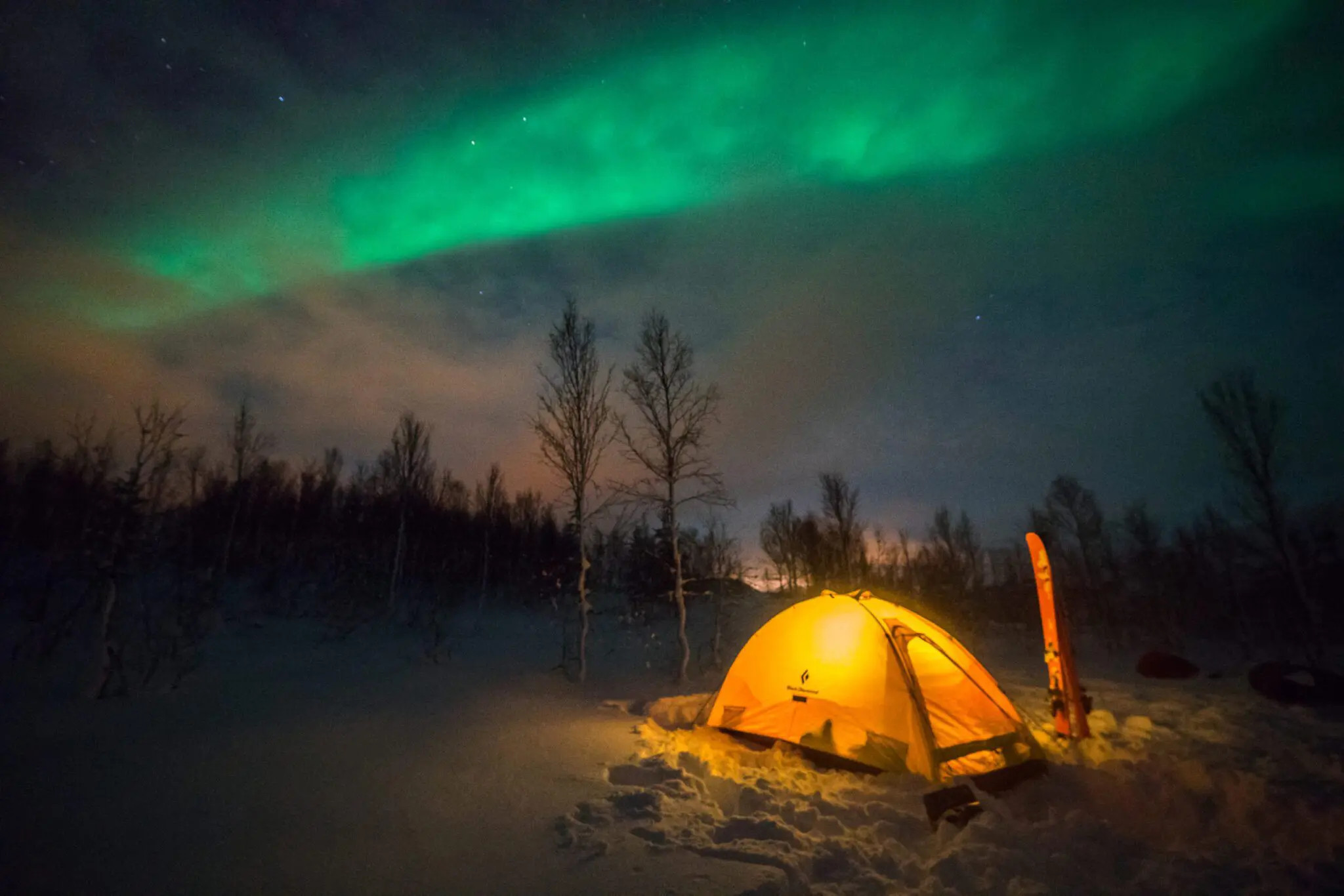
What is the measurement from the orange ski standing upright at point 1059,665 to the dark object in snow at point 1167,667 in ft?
39.7

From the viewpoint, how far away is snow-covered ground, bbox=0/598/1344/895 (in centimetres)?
416

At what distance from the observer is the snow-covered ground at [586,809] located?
416cm

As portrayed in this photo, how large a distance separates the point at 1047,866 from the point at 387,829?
559 centimetres

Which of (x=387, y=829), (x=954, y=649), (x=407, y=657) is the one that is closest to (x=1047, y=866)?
(x=954, y=649)

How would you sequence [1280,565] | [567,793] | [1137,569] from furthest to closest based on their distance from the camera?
[1137,569]
[1280,565]
[567,793]

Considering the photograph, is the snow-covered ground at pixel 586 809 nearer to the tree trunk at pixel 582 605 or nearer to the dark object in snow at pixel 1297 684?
the dark object in snow at pixel 1297 684

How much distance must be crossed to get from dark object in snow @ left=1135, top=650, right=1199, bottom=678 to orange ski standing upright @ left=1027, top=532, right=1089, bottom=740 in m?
12.1

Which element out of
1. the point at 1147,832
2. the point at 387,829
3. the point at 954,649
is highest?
the point at 954,649

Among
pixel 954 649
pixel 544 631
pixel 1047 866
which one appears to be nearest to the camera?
pixel 1047 866

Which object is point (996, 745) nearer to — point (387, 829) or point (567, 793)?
point (567, 793)

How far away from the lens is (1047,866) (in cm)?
454

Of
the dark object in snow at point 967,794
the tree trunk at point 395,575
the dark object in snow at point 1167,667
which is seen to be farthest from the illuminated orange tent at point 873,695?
the tree trunk at point 395,575

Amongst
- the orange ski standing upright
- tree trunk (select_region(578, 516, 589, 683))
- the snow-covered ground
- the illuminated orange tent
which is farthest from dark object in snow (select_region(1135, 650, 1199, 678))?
tree trunk (select_region(578, 516, 589, 683))

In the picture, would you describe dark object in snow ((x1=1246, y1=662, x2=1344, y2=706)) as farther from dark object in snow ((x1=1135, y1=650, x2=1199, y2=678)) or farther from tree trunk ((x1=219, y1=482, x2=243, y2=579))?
tree trunk ((x1=219, y1=482, x2=243, y2=579))
